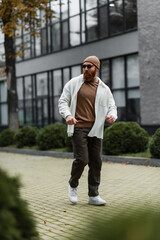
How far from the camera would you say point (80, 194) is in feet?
21.8

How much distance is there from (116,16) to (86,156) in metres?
16.0

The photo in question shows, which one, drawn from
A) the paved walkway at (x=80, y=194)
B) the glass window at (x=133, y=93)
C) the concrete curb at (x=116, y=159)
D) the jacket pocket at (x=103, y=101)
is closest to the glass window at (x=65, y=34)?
the glass window at (x=133, y=93)

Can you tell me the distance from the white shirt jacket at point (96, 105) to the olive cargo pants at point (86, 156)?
0.10 metres

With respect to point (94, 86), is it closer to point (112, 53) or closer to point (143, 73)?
point (143, 73)

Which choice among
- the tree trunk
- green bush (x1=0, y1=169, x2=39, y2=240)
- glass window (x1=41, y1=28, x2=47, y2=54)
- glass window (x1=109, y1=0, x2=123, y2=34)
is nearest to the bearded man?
green bush (x1=0, y1=169, x2=39, y2=240)

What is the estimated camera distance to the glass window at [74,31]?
2306cm

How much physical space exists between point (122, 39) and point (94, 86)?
14590 mm

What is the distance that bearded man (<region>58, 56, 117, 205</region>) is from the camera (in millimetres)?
5500

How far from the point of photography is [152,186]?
7.23m

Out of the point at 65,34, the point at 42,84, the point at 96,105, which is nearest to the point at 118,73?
the point at 65,34

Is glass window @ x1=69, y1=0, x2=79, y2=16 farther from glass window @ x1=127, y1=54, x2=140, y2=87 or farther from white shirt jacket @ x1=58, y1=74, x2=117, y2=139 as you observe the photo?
white shirt jacket @ x1=58, y1=74, x2=117, y2=139

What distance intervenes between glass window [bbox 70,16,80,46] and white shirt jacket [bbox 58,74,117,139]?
17.8 m

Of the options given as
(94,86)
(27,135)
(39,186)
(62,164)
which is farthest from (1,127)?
(94,86)

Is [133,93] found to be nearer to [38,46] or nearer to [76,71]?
[76,71]
